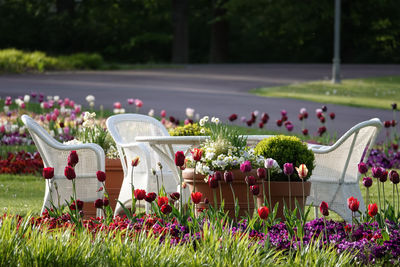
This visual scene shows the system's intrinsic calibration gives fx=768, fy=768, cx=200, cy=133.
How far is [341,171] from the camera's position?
663cm

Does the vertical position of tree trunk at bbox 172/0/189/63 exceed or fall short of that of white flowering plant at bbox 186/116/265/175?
it exceeds it

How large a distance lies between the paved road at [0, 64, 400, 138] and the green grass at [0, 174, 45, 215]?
5.90 m

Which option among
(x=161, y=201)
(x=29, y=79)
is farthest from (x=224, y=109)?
(x=161, y=201)

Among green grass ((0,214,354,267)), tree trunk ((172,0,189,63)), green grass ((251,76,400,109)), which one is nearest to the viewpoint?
green grass ((0,214,354,267))

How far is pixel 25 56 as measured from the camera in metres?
25.2

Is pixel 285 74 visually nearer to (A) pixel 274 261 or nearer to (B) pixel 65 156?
(B) pixel 65 156

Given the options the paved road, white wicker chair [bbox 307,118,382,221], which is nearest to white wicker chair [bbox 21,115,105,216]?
white wicker chair [bbox 307,118,382,221]

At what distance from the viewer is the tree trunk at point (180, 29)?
117ft

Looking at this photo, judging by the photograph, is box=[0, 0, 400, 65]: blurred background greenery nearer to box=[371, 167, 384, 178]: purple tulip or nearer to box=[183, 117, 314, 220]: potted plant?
box=[183, 117, 314, 220]: potted plant

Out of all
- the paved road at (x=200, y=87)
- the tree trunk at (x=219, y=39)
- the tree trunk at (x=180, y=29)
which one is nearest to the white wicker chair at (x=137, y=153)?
the paved road at (x=200, y=87)

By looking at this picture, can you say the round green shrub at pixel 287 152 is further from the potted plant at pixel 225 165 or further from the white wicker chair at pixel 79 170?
the white wicker chair at pixel 79 170

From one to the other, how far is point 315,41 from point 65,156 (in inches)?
1406

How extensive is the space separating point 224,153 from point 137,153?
40.1 inches

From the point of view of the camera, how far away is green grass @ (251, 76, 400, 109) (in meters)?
18.8
